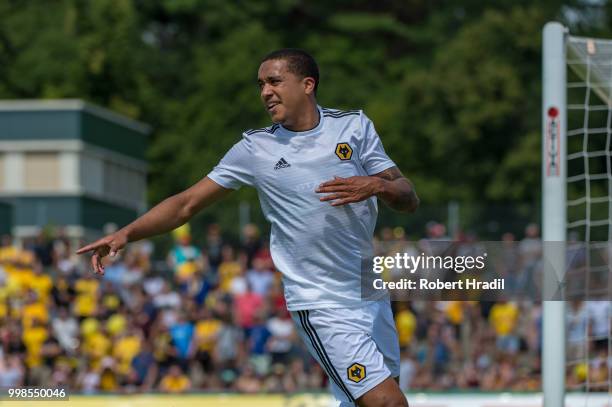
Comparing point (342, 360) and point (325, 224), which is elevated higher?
point (325, 224)

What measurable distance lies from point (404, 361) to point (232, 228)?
6357 mm

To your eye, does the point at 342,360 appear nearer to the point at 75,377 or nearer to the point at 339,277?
the point at 339,277

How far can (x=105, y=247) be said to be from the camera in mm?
7414

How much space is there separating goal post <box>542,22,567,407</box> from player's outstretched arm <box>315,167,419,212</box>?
7.14ft

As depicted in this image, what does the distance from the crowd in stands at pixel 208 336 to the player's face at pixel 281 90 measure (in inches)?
400

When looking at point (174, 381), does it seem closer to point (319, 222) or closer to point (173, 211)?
point (173, 211)

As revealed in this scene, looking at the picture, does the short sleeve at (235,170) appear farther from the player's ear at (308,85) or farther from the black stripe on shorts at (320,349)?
the black stripe on shorts at (320,349)

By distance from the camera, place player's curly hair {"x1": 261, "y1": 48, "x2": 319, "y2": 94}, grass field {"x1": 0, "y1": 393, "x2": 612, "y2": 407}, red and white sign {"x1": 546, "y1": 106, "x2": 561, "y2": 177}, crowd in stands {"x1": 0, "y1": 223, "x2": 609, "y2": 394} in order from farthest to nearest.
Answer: crowd in stands {"x1": 0, "y1": 223, "x2": 609, "y2": 394} → grass field {"x1": 0, "y1": 393, "x2": 612, "y2": 407} → red and white sign {"x1": 546, "y1": 106, "x2": 561, "y2": 177} → player's curly hair {"x1": 261, "y1": 48, "x2": 319, "y2": 94}

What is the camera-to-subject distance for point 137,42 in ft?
178

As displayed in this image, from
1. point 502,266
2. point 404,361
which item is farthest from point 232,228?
point 502,266

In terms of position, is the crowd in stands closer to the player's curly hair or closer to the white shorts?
the white shorts

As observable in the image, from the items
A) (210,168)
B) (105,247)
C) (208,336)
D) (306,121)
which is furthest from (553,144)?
(210,168)

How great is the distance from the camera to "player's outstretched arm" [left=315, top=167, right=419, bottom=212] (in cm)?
695

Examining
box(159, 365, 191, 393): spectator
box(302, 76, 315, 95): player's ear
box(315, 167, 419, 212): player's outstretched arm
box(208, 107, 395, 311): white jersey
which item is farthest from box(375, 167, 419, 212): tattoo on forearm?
box(159, 365, 191, 393): spectator
